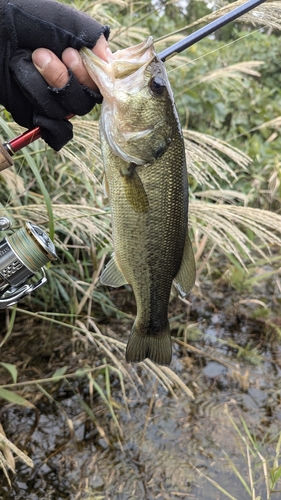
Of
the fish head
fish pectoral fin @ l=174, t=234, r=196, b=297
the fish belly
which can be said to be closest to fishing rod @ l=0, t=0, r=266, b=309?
the fish head

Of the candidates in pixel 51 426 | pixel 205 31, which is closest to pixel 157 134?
pixel 205 31

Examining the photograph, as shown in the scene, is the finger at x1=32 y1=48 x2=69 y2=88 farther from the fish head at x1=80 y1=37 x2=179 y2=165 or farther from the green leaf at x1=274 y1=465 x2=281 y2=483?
the green leaf at x1=274 y1=465 x2=281 y2=483

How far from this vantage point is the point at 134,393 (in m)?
2.82

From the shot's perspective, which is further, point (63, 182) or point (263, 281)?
point (263, 281)

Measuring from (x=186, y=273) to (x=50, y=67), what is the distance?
79 centimetres

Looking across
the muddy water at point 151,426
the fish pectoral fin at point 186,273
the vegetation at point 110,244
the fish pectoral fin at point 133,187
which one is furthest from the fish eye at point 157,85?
the muddy water at point 151,426

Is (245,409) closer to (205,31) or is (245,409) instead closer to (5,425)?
(5,425)

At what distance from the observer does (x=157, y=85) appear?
160cm

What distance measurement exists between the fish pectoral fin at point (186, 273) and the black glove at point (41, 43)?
0.57 metres

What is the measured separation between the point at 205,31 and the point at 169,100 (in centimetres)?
31

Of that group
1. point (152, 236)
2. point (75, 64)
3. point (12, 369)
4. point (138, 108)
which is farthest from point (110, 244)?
point (75, 64)

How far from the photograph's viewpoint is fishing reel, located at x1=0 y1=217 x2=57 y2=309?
1.70m

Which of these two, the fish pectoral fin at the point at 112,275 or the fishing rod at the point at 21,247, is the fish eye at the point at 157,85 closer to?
the fishing rod at the point at 21,247

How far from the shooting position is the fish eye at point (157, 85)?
159 cm
